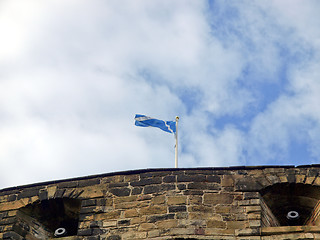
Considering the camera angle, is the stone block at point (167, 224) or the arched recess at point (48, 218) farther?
the arched recess at point (48, 218)

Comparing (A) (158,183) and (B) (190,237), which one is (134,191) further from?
(B) (190,237)

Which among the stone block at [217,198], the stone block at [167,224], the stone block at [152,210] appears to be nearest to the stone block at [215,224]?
the stone block at [217,198]

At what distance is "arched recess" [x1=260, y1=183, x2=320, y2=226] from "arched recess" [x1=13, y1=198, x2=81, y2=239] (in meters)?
3.49

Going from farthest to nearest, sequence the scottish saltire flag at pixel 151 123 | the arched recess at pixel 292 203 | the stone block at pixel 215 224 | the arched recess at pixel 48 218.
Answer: the scottish saltire flag at pixel 151 123, the arched recess at pixel 48 218, the arched recess at pixel 292 203, the stone block at pixel 215 224

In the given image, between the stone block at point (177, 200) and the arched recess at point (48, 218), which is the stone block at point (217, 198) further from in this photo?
the arched recess at point (48, 218)

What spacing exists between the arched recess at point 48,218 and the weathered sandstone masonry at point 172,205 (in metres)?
0.02

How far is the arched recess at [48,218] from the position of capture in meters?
12.4

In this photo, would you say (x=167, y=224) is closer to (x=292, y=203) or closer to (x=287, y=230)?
(x=287, y=230)

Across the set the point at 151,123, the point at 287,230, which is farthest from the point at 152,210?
the point at 151,123

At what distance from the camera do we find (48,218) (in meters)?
12.7

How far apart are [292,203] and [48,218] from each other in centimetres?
457

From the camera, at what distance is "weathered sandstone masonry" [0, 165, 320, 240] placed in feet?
36.5

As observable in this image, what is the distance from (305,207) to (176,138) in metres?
3.55

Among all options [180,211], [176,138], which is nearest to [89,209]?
[180,211]
